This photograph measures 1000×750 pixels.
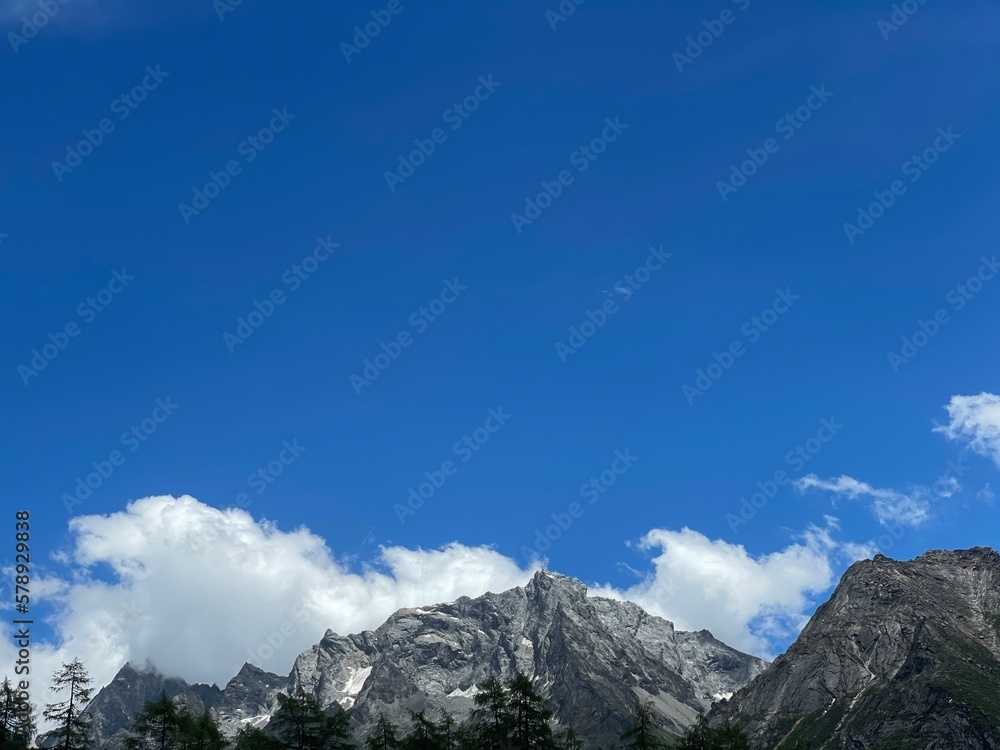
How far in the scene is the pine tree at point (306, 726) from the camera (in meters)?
67.1

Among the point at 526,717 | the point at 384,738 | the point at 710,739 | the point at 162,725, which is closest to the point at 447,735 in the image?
the point at 384,738

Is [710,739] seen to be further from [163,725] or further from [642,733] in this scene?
[163,725]

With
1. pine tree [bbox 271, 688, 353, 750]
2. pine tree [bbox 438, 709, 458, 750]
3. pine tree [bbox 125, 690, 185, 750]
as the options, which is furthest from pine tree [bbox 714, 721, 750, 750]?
pine tree [bbox 125, 690, 185, 750]

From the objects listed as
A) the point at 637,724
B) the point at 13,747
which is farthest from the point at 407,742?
the point at 13,747

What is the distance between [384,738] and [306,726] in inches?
350

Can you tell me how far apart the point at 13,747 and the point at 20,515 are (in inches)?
835

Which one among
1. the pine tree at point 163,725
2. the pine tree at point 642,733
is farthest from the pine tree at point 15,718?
the pine tree at point 642,733

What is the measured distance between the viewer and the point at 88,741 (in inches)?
3051

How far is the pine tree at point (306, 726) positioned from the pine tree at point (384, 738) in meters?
6.30

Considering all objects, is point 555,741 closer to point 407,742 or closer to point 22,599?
point 407,742

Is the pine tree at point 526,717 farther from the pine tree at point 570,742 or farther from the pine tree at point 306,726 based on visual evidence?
the pine tree at point 306,726

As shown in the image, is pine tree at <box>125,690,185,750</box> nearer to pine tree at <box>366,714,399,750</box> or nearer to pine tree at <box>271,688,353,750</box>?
pine tree at <box>271,688,353,750</box>

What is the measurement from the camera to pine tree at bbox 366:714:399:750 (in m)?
74.1

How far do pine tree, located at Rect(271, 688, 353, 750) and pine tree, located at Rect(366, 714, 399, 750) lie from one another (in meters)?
6.30
